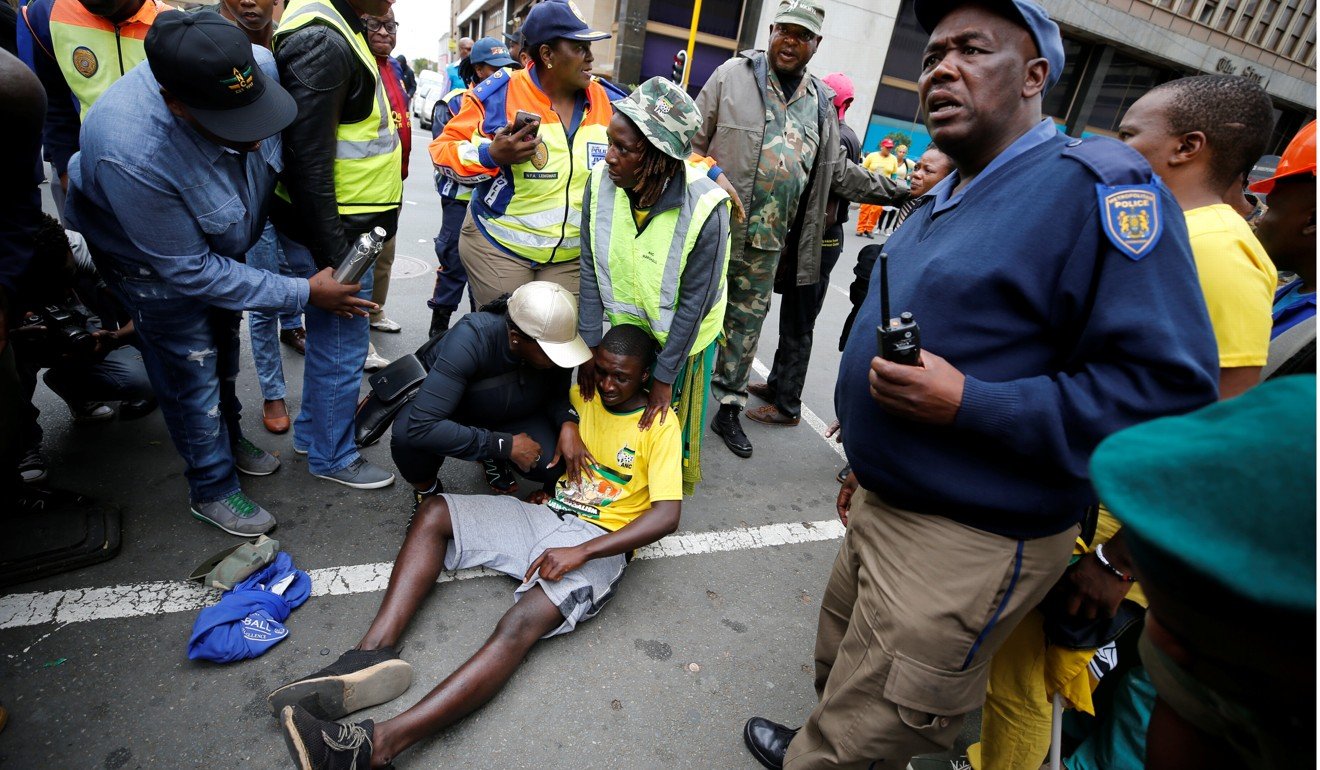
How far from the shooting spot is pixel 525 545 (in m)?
2.53

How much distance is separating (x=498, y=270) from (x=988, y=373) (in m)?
2.48

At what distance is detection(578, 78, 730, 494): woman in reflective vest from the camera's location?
8.09 ft

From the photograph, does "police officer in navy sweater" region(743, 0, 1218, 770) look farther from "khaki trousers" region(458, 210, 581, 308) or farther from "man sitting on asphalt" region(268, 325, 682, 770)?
"khaki trousers" region(458, 210, 581, 308)

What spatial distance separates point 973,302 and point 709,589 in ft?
6.12

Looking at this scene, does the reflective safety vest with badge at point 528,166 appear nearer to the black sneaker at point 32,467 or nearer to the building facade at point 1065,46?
the black sneaker at point 32,467

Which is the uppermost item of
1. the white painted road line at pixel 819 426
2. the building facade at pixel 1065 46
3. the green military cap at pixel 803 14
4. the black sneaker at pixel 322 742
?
the building facade at pixel 1065 46

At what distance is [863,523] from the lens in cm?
167

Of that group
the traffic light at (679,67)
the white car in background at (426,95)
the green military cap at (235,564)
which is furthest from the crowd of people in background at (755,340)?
the white car in background at (426,95)

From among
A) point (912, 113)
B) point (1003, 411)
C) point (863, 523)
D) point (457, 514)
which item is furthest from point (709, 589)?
point (912, 113)

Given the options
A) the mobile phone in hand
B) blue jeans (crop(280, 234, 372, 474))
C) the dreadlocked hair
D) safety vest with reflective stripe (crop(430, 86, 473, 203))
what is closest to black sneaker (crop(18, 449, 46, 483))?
blue jeans (crop(280, 234, 372, 474))

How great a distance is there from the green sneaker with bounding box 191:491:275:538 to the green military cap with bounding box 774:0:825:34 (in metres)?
3.38

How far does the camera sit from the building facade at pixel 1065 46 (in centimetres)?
1600

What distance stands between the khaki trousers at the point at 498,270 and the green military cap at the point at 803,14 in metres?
1.67

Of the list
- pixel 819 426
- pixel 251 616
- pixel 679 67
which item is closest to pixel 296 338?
pixel 251 616
